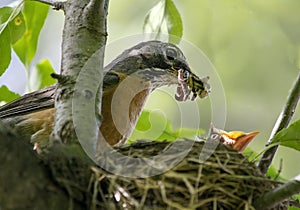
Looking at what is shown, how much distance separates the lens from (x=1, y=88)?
9.11 feet

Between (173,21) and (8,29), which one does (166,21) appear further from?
(8,29)

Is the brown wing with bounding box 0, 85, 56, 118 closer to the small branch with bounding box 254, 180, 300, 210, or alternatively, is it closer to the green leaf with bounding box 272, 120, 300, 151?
the green leaf with bounding box 272, 120, 300, 151

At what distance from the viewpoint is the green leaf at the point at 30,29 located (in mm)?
3002

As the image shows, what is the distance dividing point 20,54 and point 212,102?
987 mm

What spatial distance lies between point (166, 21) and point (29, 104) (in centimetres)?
75

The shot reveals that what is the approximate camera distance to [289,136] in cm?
202

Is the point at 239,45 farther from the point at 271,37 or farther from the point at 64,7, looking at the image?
the point at 64,7

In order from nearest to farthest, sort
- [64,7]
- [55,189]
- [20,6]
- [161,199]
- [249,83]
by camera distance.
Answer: [55,189] → [161,199] → [64,7] → [20,6] → [249,83]

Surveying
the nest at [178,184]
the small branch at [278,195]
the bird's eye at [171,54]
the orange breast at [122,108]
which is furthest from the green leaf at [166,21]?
the small branch at [278,195]

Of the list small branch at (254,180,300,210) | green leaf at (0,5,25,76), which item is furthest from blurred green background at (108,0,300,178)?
small branch at (254,180,300,210)

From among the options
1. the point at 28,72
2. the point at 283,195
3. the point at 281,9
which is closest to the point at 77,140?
the point at 283,195

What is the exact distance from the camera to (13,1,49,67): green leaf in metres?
3.00

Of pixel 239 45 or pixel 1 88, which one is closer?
pixel 1 88

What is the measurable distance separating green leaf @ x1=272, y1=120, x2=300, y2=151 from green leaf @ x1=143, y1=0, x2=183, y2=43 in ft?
3.29
